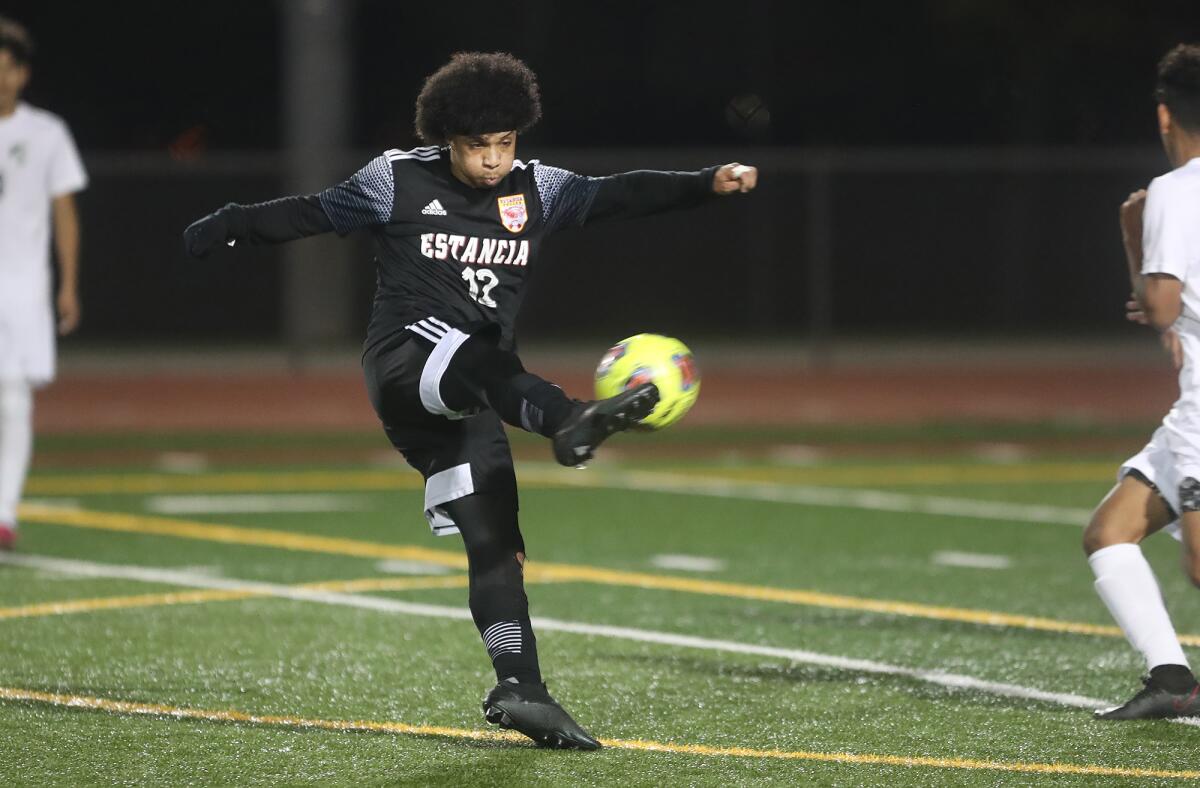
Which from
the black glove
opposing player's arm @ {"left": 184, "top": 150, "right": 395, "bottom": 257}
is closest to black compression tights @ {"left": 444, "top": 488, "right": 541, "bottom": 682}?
opposing player's arm @ {"left": 184, "top": 150, "right": 395, "bottom": 257}

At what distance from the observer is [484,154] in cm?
591

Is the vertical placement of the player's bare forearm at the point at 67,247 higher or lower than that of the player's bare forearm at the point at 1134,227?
lower

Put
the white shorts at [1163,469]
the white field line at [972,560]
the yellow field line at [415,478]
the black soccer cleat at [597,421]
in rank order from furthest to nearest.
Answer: the yellow field line at [415,478] < the white field line at [972,560] < the white shorts at [1163,469] < the black soccer cleat at [597,421]

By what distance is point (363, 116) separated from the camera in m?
35.7

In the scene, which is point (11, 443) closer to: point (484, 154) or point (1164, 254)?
point (484, 154)

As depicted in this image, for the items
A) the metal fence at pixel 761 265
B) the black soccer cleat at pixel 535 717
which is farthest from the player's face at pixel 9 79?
the metal fence at pixel 761 265

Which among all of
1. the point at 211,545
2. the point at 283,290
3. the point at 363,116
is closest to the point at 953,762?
the point at 211,545

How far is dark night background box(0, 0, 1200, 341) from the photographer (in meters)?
27.0

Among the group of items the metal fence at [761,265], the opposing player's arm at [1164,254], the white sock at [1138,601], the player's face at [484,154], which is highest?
the player's face at [484,154]

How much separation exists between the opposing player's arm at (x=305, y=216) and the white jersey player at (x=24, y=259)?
13.6 ft

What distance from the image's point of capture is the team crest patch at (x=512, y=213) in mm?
6035

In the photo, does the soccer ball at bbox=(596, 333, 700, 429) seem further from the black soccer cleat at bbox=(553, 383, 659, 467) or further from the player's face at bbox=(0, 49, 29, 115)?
the player's face at bbox=(0, 49, 29, 115)

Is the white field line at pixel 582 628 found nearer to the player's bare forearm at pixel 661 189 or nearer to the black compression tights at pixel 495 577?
the black compression tights at pixel 495 577

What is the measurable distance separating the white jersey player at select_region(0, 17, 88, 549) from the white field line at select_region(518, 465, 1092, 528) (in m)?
4.34
